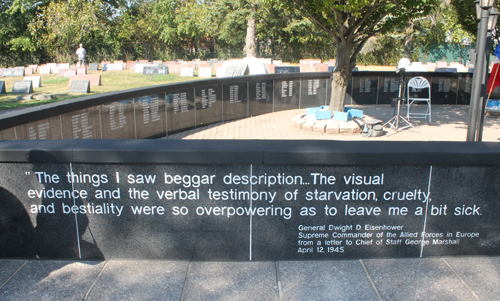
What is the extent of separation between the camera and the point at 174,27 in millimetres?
58312

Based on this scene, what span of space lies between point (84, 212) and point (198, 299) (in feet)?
4.71

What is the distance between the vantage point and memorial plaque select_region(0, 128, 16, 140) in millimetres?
5540

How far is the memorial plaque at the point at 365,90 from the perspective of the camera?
1805 centimetres

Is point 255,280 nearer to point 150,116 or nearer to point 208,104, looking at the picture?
point 150,116

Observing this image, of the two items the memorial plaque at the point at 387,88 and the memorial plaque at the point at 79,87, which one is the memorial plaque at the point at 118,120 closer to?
the memorial plaque at the point at 79,87

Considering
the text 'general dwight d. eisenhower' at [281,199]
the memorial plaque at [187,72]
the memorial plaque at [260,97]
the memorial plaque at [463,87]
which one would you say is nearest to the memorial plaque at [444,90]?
the memorial plaque at [463,87]

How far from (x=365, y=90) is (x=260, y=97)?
5.66 meters

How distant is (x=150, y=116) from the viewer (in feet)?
33.7

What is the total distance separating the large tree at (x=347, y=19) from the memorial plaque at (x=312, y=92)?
3.33 meters

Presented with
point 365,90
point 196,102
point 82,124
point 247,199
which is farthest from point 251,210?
point 365,90

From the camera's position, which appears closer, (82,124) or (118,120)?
(82,124)

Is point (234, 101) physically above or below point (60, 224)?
above

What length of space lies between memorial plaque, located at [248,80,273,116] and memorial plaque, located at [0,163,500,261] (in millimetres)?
10783

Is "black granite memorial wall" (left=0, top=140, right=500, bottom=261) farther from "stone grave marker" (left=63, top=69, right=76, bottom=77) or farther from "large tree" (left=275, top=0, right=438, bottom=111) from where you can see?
"stone grave marker" (left=63, top=69, right=76, bottom=77)
